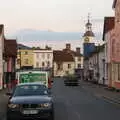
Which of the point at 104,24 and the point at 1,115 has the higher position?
the point at 104,24

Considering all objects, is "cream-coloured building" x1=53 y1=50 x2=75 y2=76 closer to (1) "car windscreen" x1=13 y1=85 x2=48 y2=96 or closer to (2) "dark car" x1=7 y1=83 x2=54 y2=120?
(1) "car windscreen" x1=13 y1=85 x2=48 y2=96

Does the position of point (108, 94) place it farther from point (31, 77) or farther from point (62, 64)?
point (62, 64)

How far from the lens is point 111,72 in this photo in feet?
212

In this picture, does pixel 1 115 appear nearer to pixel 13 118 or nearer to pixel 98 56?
pixel 13 118

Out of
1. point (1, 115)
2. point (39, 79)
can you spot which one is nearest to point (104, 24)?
point (39, 79)

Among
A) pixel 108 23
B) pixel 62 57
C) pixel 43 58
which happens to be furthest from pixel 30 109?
pixel 62 57

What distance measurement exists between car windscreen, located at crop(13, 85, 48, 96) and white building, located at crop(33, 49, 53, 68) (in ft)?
532

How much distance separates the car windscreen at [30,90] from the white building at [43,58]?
16218 cm

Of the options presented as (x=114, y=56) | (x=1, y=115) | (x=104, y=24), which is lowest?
(x=1, y=115)

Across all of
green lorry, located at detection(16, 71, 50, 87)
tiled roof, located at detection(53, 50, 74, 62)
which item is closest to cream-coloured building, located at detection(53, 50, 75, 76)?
tiled roof, located at detection(53, 50, 74, 62)

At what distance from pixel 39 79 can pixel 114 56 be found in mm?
31919

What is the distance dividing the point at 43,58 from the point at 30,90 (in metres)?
164

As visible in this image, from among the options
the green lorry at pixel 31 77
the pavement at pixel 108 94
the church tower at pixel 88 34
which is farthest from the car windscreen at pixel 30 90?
the church tower at pixel 88 34

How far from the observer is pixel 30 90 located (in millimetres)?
22344
